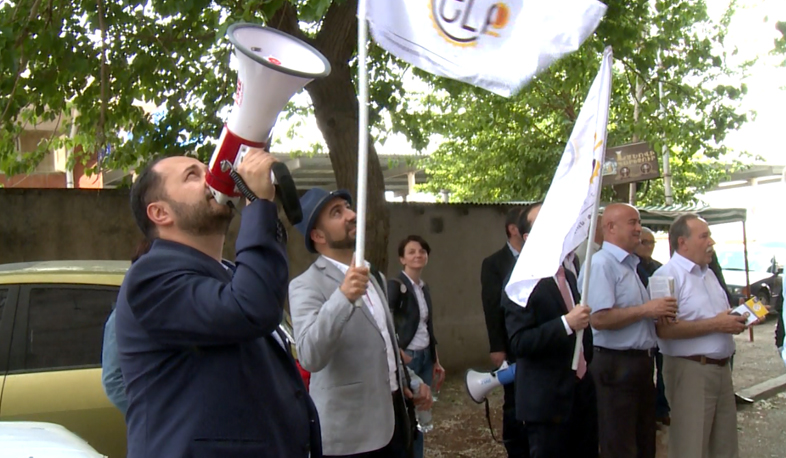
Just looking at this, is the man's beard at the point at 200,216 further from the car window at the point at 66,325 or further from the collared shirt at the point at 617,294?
the collared shirt at the point at 617,294

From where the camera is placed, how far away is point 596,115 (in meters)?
4.30

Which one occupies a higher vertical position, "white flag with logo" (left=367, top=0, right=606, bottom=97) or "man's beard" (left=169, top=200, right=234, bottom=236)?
"white flag with logo" (left=367, top=0, right=606, bottom=97)

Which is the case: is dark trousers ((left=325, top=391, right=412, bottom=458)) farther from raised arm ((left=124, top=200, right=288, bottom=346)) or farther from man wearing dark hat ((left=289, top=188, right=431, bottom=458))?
raised arm ((left=124, top=200, right=288, bottom=346))

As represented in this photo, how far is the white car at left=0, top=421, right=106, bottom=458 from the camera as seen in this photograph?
2744 mm

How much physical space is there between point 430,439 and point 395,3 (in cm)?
495

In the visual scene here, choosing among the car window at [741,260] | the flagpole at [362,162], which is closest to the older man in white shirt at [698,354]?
the flagpole at [362,162]

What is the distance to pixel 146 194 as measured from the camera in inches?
84.7

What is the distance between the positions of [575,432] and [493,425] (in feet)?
11.2

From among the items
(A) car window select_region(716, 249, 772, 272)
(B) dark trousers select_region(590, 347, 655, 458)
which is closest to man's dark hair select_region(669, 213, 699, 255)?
(B) dark trousers select_region(590, 347, 655, 458)

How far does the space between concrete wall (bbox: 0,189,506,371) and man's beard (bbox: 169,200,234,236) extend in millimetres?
6141

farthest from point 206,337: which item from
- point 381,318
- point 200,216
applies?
point 381,318

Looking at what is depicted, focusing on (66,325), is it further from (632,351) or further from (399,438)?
(632,351)

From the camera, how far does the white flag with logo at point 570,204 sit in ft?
12.7

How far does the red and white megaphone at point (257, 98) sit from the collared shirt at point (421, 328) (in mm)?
3940
